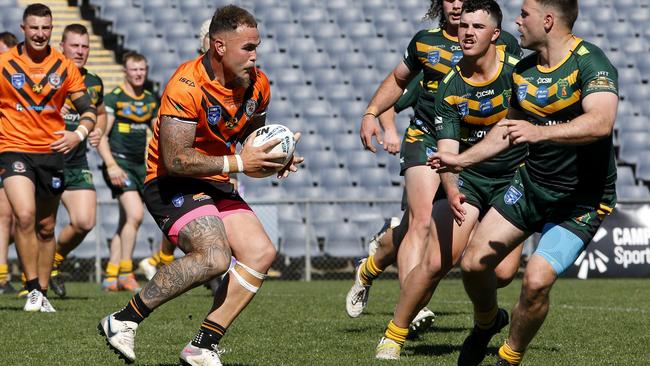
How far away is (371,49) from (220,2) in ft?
9.73

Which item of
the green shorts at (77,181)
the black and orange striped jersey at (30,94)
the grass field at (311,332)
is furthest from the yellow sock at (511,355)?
the green shorts at (77,181)

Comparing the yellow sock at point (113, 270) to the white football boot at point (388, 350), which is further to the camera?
the yellow sock at point (113, 270)

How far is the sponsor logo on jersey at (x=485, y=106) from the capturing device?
21.8ft

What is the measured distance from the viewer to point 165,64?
63.2 feet

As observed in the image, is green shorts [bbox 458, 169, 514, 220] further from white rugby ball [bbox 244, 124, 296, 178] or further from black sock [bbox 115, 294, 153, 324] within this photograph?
black sock [bbox 115, 294, 153, 324]

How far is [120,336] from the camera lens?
5.77 metres

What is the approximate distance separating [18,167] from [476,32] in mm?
4648

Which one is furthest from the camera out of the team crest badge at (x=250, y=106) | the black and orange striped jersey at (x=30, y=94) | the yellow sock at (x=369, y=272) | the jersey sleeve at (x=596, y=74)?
the black and orange striped jersey at (x=30, y=94)

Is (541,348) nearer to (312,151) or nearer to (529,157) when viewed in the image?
(529,157)

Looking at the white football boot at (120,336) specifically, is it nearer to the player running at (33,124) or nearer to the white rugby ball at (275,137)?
the white rugby ball at (275,137)

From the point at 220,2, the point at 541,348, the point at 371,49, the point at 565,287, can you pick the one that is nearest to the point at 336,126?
the point at 371,49

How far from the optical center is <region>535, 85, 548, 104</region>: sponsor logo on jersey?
562 centimetres

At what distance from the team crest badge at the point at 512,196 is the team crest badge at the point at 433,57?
1925 millimetres

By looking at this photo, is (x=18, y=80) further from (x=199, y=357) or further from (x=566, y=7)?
(x=566, y=7)
